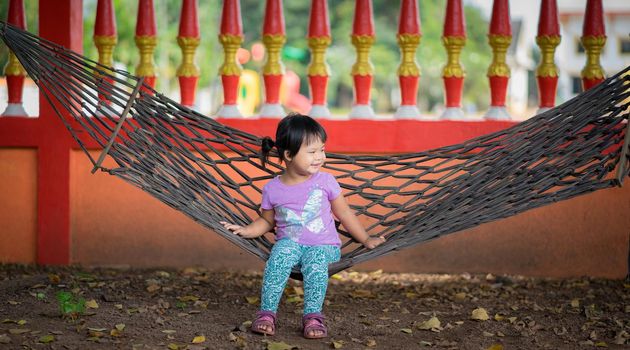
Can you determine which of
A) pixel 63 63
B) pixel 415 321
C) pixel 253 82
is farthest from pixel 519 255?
pixel 253 82

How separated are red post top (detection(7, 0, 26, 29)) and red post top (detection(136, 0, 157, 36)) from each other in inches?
22.7

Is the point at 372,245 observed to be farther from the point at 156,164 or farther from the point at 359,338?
the point at 156,164

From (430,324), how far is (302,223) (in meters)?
0.58

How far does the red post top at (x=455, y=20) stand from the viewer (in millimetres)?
4438

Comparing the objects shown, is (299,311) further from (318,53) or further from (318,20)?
(318,20)

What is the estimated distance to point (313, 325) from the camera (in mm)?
3203

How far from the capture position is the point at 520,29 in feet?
123

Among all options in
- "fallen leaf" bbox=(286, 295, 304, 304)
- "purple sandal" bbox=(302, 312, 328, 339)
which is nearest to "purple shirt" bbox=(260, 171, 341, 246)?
"purple sandal" bbox=(302, 312, 328, 339)

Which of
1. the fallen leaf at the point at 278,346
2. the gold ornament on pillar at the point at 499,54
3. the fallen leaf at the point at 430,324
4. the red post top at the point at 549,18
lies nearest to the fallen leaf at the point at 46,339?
the fallen leaf at the point at 278,346

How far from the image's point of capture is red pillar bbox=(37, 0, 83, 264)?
14.7 ft

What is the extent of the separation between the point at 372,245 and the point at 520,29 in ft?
116

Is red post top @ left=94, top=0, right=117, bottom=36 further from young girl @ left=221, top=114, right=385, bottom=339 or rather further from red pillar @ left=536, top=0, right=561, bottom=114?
red pillar @ left=536, top=0, right=561, bottom=114

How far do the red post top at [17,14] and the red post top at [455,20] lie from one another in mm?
2028

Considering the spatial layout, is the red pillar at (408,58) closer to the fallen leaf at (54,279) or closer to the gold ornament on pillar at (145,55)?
the gold ornament on pillar at (145,55)
